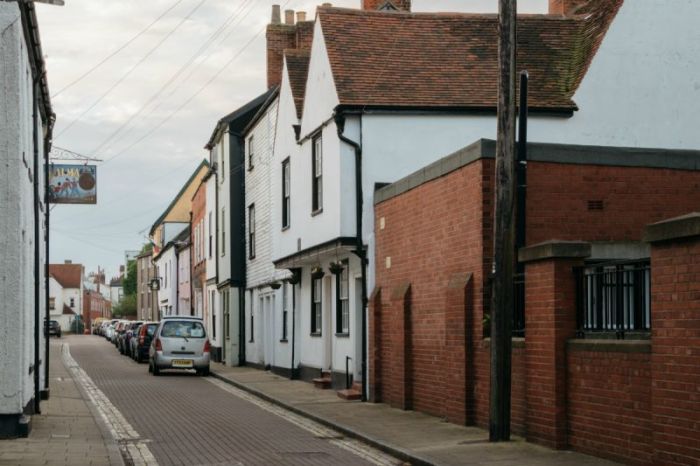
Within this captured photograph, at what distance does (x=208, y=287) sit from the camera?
49250 mm

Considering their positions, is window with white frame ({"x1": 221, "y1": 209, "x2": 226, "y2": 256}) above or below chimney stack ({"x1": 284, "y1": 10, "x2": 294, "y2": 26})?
below

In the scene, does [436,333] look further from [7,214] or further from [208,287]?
[208,287]

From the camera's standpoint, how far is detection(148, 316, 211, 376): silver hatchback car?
109 ft

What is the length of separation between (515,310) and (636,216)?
2718 mm

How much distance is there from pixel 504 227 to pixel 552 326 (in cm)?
148

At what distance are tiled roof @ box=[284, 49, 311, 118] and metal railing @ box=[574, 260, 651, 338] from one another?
1659 cm

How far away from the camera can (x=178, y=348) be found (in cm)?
3356

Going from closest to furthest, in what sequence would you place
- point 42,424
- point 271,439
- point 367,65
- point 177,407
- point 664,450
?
point 664,450 → point 271,439 → point 42,424 → point 177,407 → point 367,65

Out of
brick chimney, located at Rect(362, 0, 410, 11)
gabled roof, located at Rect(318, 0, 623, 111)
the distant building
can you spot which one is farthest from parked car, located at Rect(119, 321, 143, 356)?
the distant building

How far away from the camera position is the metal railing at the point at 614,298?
1245cm

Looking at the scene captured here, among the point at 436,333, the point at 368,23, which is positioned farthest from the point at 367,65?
the point at 436,333

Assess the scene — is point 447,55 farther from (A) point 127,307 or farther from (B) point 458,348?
Result: (A) point 127,307

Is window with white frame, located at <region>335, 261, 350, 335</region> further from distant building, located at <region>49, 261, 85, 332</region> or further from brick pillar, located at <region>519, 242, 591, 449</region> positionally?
distant building, located at <region>49, 261, 85, 332</region>

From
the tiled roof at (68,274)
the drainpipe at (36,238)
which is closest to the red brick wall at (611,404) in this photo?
the drainpipe at (36,238)
